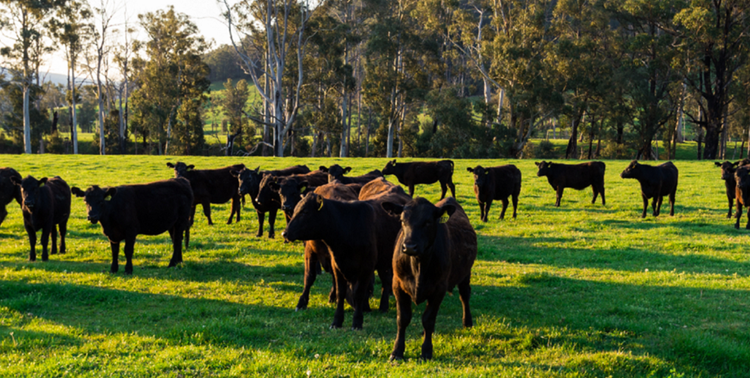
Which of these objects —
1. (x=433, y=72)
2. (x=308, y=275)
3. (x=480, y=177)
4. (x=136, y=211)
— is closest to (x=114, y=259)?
(x=136, y=211)

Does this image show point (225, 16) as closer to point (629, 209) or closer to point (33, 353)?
point (629, 209)

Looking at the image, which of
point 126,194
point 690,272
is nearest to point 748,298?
point 690,272

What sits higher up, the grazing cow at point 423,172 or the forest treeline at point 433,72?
the forest treeline at point 433,72

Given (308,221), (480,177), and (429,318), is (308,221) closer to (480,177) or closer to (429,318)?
(429,318)

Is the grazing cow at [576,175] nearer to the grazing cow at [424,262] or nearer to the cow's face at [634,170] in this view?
the cow's face at [634,170]

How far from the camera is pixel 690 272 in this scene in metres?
10.1

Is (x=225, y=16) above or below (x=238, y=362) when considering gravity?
above

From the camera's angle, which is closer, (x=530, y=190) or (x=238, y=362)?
(x=238, y=362)

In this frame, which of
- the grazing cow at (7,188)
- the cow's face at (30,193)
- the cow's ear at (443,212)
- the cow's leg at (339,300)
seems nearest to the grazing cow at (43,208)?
the cow's face at (30,193)

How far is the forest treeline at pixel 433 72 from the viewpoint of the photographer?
1748 inches

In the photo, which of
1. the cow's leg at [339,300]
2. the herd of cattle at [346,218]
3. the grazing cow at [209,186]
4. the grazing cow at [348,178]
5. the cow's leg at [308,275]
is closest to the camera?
the herd of cattle at [346,218]

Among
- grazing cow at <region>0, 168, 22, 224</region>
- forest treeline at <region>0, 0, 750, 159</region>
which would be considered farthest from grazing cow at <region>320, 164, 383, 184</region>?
forest treeline at <region>0, 0, 750, 159</region>

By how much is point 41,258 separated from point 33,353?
19.7 ft

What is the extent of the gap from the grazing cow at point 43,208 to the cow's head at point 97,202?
71.3 inches
